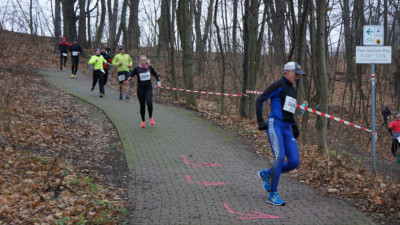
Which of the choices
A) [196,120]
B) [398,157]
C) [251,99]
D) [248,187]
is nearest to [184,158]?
[248,187]

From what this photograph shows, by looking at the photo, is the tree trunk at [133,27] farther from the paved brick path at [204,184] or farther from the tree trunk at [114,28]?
the paved brick path at [204,184]

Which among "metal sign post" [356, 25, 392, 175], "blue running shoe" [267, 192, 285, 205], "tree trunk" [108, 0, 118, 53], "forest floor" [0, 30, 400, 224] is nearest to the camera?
"forest floor" [0, 30, 400, 224]

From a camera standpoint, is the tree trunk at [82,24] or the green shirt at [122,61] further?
the tree trunk at [82,24]

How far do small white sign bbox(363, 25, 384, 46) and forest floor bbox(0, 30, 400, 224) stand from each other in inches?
93.6

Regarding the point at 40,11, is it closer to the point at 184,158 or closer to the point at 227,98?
the point at 227,98

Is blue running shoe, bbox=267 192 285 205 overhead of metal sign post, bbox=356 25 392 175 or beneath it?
beneath

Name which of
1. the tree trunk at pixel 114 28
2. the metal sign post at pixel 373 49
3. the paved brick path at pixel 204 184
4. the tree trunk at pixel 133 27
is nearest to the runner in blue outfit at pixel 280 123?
the paved brick path at pixel 204 184

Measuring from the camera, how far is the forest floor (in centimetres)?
585

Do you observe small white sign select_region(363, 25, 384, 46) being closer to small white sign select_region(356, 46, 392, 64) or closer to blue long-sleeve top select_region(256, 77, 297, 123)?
small white sign select_region(356, 46, 392, 64)

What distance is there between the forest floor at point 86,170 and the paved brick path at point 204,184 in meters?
0.34

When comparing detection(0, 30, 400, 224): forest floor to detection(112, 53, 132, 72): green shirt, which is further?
detection(112, 53, 132, 72): green shirt

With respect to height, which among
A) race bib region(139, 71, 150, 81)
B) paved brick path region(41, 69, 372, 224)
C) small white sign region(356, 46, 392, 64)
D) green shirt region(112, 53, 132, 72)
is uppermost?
green shirt region(112, 53, 132, 72)

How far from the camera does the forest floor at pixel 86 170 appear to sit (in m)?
5.85

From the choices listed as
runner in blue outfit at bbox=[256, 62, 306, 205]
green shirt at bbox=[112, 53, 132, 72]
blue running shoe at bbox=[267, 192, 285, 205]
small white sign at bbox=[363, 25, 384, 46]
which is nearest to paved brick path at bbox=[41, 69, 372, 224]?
blue running shoe at bbox=[267, 192, 285, 205]
